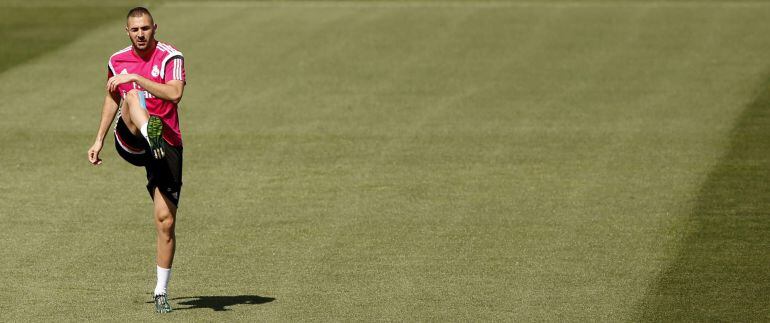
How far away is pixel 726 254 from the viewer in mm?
12734

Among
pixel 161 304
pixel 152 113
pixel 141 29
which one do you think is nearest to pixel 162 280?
pixel 161 304

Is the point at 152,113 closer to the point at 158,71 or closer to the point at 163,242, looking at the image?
the point at 158,71

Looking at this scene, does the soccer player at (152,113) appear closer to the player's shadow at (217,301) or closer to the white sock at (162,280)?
the white sock at (162,280)

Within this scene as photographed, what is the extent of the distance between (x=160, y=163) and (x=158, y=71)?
0.66 metres

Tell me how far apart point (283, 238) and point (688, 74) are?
33.7ft

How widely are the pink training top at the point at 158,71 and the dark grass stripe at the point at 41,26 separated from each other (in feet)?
40.1

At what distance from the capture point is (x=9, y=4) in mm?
27984

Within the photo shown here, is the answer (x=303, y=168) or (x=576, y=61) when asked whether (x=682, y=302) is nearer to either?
(x=303, y=168)

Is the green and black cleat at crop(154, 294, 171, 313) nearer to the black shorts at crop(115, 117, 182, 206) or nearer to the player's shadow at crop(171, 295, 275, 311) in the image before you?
the player's shadow at crop(171, 295, 275, 311)

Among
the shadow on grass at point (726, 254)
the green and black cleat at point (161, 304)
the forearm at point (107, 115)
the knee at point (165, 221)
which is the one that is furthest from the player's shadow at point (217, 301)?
the shadow on grass at point (726, 254)

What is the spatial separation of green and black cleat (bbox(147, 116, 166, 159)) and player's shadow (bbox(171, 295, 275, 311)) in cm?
141

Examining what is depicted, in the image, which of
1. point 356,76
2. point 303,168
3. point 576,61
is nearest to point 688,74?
point 576,61

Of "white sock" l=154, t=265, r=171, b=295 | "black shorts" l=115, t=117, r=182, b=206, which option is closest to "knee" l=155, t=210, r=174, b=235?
"black shorts" l=115, t=117, r=182, b=206

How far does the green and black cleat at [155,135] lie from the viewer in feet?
33.1
